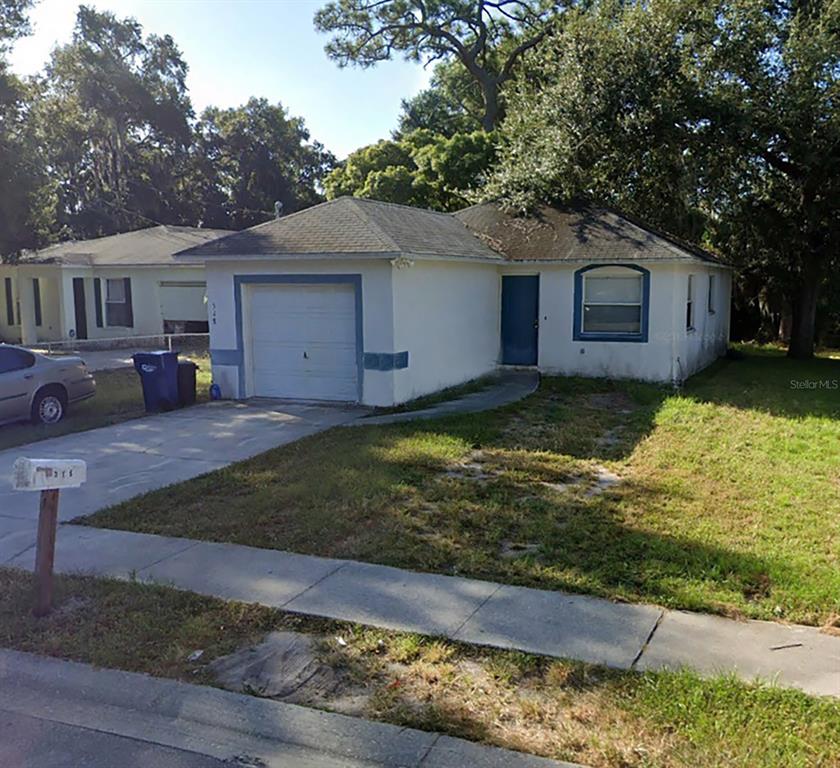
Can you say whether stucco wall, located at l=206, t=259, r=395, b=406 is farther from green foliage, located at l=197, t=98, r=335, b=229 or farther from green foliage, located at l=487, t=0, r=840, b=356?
green foliage, located at l=197, t=98, r=335, b=229

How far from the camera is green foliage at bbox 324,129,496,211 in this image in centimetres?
2461

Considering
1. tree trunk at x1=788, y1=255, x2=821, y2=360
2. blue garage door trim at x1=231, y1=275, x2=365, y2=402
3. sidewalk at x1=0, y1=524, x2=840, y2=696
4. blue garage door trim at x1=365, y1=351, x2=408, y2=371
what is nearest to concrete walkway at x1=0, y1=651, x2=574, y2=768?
sidewalk at x1=0, y1=524, x2=840, y2=696

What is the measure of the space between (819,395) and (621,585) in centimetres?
1121

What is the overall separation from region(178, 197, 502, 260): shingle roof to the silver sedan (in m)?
2.98

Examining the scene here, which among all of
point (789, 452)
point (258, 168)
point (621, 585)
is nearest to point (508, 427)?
point (789, 452)

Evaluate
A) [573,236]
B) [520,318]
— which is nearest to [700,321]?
[573,236]

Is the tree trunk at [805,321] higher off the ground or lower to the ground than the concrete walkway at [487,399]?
higher

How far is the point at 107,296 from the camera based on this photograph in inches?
1050

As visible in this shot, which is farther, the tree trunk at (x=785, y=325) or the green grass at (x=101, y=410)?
the tree trunk at (x=785, y=325)

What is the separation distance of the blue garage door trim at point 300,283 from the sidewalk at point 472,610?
22.1ft

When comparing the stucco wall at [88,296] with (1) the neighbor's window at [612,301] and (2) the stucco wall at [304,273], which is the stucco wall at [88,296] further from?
(1) the neighbor's window at [612,301]

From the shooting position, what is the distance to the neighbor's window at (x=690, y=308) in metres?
17.0

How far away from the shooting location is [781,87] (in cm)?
1781

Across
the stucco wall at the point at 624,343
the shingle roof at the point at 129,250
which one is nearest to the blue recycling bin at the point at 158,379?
the stucco wall at the point at 624,343
